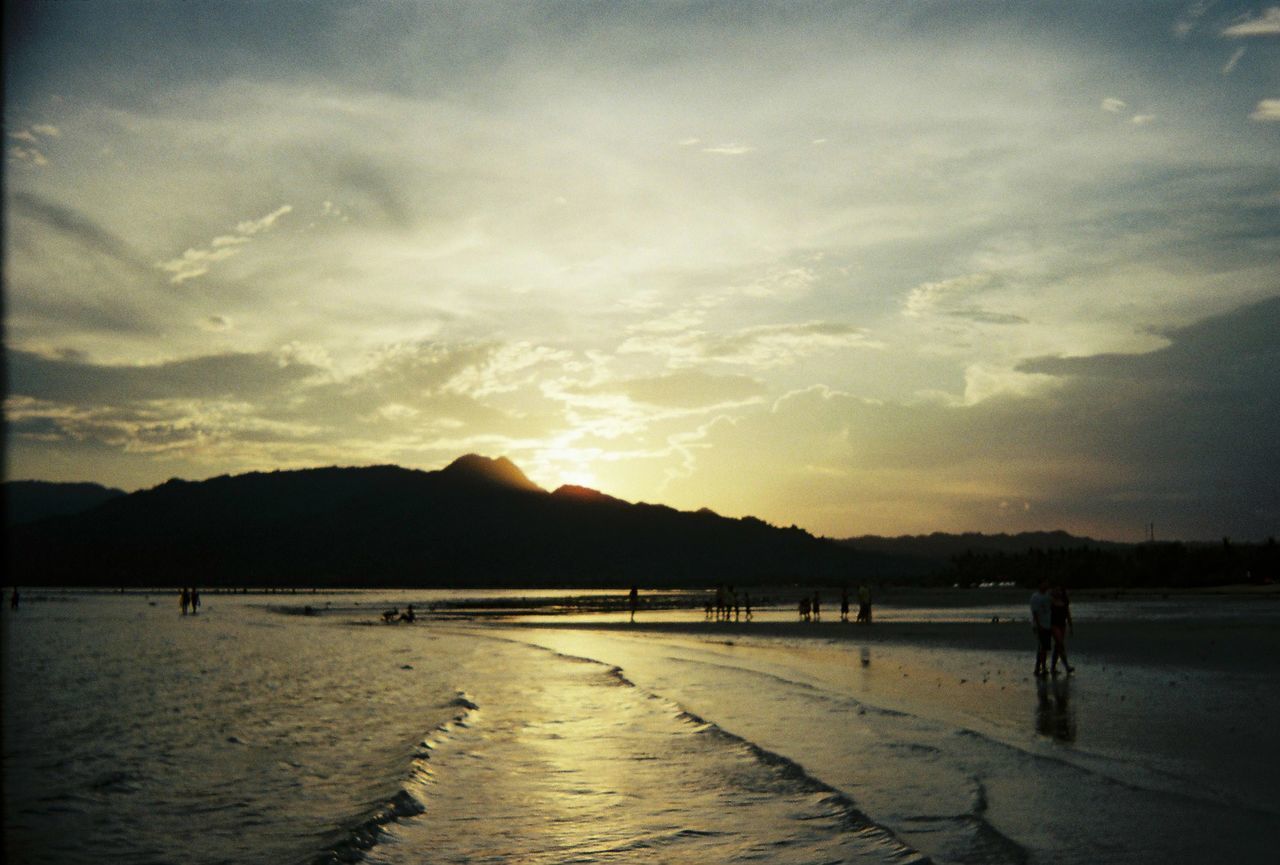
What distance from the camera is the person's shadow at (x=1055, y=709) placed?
17828 mm

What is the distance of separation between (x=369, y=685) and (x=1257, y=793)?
2513 cm

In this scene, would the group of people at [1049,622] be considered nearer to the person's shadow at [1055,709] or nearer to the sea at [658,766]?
the person's shadow at [1055,709]

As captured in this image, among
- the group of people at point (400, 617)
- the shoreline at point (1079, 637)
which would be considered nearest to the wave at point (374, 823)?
the shoreline at point (1079, 637)

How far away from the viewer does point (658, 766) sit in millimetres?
16547

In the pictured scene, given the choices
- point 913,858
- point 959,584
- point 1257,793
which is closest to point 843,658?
point 1257,793

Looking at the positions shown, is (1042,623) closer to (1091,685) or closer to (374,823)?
(1091,685)

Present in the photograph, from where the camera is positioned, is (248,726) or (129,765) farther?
(248,726)

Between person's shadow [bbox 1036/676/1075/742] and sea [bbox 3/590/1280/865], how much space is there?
110 mm

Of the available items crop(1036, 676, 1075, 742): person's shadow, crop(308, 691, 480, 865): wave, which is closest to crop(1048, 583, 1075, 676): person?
crop(1036, 676, 1075, 742): person's shadow

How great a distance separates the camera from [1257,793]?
12.7m

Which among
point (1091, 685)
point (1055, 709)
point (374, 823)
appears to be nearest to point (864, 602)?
point (1091, 685)

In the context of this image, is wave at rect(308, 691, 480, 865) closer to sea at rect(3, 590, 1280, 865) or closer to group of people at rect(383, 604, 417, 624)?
sea at rect(3, 590, 1280, 865)

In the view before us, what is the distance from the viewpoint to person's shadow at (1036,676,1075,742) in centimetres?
A: 1783

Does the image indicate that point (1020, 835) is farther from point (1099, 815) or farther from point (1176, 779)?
point (1176, 779)
